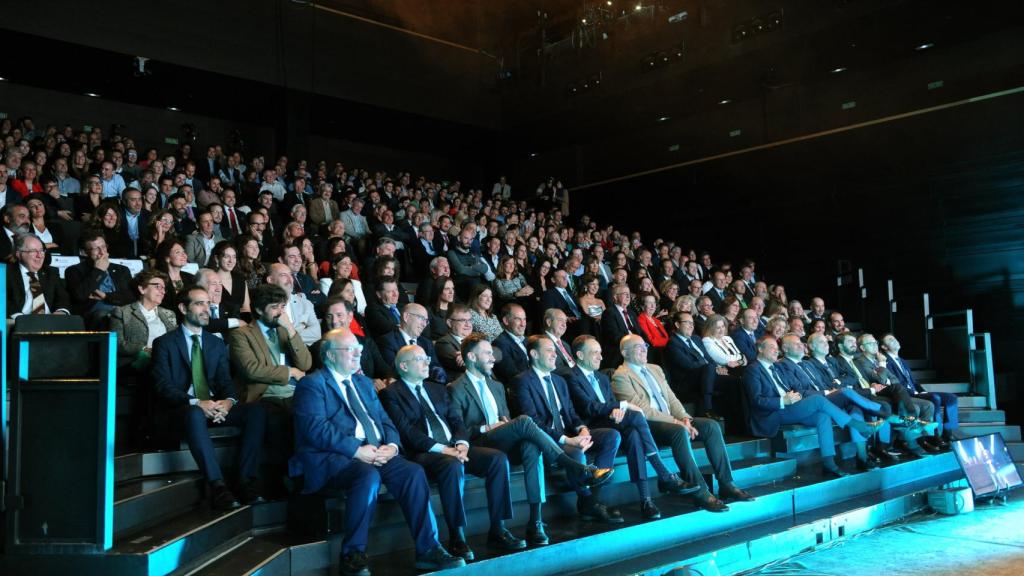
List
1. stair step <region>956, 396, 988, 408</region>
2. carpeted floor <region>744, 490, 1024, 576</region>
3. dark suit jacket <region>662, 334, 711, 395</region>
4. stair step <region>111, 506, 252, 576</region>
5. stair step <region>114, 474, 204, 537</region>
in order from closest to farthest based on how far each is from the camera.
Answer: stair step <region>111, 506, 252, 576</region>
stair step <region>114, 474, 204, 537</region>
carpeted floor <region>744, 490, 1024, 576</region>
dark suit jacket <region>662, 334, 711, 395</region>
stair step <region>956, 396, 988, 408</region>

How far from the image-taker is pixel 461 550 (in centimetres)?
332

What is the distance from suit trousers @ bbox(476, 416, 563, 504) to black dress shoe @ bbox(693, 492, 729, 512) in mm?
938

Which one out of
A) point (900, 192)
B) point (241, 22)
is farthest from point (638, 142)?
point (241, 22)

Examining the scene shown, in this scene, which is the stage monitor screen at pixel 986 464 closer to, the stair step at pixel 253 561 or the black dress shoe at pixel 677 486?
the black dress shoe at pixel 677 486

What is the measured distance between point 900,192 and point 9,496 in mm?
9955

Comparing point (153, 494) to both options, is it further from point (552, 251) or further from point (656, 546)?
point (552, 251)

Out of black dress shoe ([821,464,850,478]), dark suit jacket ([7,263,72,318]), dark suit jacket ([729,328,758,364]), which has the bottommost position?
black dress shoe ([821,464,850,478])

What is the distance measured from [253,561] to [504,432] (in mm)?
1366

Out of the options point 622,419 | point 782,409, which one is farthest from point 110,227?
point 782,409

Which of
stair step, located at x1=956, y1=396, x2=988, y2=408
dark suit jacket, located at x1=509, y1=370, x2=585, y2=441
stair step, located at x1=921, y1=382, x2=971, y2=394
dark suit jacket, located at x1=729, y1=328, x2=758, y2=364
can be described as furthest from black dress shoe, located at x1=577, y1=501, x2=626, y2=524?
stair step, located at x1=921, y1=382, x2=971, y2=394

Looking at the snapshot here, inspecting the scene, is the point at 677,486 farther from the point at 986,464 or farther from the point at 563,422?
the point at 986,464

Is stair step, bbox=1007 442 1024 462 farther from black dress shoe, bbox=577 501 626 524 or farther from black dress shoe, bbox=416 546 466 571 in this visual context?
black dress shoe, bbox=416 546 466 571

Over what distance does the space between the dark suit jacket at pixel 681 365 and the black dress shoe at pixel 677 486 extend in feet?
A: 5.04

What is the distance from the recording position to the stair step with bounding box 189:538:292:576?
2834mm
